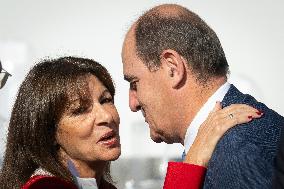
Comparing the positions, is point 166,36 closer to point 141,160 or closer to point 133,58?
point 133,58

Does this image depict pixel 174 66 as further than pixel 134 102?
No

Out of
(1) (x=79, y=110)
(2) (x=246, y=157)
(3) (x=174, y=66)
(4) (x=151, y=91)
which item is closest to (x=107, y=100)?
(1) (x=79, y=110)

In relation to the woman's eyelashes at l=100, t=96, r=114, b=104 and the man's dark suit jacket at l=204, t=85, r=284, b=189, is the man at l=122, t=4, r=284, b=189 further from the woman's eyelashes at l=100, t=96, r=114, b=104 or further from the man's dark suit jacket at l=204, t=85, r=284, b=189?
the woman's eyelashes at l=100, t=96, r=114, b=104

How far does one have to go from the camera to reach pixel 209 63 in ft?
7.19

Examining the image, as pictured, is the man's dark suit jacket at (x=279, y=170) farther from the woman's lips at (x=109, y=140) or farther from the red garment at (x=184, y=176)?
the woman's lips at (x=109, y=140)

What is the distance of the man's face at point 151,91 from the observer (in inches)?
86.2

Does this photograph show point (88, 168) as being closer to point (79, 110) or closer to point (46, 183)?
point (79, 110)

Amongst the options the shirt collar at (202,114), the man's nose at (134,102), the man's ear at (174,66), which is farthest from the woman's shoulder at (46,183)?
the man's ear at (174,66)

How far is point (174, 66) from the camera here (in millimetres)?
2119

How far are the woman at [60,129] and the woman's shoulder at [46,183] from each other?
22cm

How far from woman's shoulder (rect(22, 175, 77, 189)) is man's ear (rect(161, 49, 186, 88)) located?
679 mm

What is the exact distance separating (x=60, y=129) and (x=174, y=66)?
2.81 feet

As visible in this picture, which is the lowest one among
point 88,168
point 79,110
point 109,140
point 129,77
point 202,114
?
point 88,168

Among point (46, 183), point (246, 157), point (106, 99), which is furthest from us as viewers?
point (106, 99)
